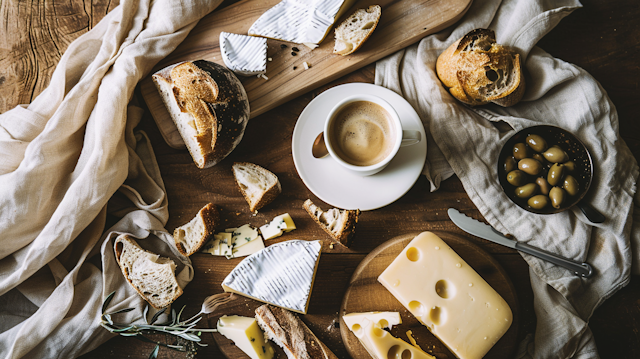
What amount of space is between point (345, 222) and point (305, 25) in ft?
3.12

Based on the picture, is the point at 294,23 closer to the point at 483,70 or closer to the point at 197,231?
the point at 483,70

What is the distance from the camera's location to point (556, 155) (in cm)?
150

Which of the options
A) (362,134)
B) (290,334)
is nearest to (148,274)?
(290,334)

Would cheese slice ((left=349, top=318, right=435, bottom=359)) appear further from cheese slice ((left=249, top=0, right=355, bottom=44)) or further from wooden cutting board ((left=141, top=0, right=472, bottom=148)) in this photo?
cheese slice ((left=249, top=0, right=355, bottom=44))

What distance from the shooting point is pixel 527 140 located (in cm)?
155

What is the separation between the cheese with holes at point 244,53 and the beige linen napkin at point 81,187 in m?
0.21

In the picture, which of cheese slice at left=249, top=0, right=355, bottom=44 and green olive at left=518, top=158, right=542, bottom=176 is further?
cheese slice at left=249, top=0, right=355, bottom=44

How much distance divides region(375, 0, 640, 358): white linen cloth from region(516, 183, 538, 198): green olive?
0.11 meters

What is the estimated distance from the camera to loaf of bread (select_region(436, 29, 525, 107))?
1.49 metres

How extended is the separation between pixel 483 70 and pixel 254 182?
3.74ft

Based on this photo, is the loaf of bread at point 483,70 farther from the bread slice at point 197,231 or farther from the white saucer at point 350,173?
the bread slice at point 197,231

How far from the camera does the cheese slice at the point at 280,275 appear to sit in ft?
5.11

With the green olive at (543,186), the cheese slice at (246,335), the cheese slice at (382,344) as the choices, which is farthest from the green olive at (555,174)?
the cheese slice at (246,335)

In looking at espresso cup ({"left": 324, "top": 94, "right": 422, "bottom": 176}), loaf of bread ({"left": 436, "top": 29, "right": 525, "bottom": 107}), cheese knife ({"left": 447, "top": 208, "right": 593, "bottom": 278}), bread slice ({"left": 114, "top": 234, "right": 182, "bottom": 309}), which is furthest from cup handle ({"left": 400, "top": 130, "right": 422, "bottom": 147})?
bread slice ({"left": 114, "top": 234, "right": 182, "bottom": 309})
